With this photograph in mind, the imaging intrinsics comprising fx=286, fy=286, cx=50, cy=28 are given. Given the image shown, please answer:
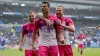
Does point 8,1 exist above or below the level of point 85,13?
above

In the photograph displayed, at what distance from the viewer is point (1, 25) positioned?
172ft

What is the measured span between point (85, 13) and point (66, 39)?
58.3 metres

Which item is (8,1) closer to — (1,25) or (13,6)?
(13,6)

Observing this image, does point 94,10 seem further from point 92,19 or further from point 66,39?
point 66,39

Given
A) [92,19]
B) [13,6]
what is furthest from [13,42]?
[92,19]

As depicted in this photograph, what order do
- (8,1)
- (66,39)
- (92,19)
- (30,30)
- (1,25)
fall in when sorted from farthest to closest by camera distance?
(92,19), (8,1), (1,25), (30,30), (66,39)

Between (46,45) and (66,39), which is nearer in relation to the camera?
(46,45)

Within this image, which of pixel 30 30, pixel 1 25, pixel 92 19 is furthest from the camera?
pixel 92 19

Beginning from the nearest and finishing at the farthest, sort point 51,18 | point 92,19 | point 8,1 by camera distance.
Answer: point 51,18, point 8,1, point 92,19

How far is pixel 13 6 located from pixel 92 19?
1863cm

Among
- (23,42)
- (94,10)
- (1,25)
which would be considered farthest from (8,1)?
(23,42)

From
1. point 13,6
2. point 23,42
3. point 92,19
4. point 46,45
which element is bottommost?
point 92,19

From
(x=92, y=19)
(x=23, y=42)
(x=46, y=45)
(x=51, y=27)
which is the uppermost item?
(x=51, y=27)

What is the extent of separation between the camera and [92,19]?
6619cm
